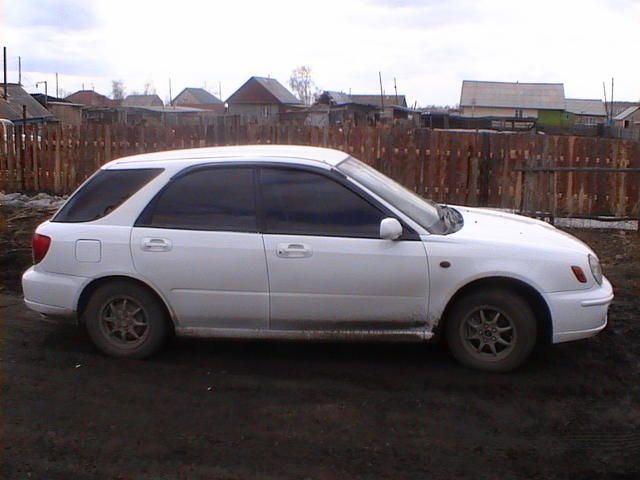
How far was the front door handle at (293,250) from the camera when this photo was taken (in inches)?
205

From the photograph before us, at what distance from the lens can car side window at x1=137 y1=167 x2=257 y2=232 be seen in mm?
5395

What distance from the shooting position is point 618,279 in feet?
26.5

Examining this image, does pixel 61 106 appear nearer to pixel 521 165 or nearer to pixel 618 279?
pixel 521 165

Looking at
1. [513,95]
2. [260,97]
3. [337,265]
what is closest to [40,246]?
[337,265]

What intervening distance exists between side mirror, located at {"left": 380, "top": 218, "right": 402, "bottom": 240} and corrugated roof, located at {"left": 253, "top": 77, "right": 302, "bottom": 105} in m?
55.2

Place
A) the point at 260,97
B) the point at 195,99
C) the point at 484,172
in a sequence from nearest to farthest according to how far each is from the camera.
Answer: the point at 484,172, the point at 260,97, the point at 195,99

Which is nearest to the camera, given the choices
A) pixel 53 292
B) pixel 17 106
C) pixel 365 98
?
pixel 53 292

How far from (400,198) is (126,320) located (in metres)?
2.23

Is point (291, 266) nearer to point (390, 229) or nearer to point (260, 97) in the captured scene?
point (390, 229)

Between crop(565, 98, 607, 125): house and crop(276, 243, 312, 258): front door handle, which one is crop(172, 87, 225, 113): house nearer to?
crop(565, 98, 607, 125): house

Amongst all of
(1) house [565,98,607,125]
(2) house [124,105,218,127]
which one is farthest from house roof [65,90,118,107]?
(1) house [565,98,607,125]

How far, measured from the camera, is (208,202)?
5.47 metres

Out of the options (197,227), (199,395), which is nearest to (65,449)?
(199,395)

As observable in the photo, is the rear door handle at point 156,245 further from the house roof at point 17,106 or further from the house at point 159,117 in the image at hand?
the house roof at point 17,106
